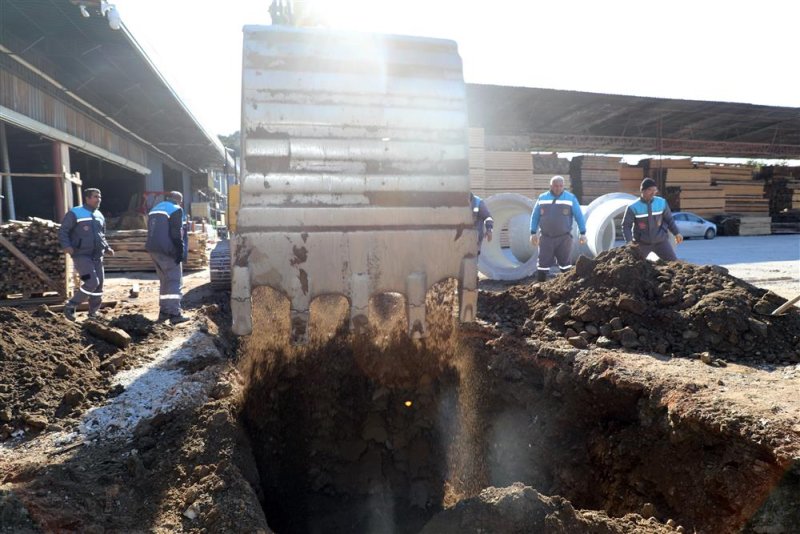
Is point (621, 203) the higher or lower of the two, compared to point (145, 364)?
higher

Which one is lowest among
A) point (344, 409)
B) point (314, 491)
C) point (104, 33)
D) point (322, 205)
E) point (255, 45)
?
point (314, 491)

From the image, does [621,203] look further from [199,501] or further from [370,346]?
[199,501]

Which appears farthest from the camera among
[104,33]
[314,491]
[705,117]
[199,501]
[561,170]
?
[705,117]

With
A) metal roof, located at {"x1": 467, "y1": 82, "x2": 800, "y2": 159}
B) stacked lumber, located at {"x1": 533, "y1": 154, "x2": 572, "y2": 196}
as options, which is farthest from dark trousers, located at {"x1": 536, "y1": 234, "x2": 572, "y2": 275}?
metal roof, located at {"x1": 467, "y1": 82, "x2": 800, "y2": 159}

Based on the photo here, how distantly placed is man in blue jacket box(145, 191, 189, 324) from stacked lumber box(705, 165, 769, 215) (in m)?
22.9

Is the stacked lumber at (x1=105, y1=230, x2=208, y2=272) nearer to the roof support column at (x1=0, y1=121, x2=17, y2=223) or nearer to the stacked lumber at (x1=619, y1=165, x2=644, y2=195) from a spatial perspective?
the roof support column at (x1=0, y1=121, x2=17, y2=223)

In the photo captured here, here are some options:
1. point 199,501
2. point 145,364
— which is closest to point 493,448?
point 199,501

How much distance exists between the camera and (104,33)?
8695 millimetres

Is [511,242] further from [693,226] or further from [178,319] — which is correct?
[693,226]

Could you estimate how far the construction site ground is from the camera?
289 centimetres

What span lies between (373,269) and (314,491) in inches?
80.9

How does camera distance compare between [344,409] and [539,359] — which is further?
[539,359]

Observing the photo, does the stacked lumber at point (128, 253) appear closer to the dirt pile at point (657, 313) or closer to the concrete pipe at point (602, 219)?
the dirt pile at point (657, 313)

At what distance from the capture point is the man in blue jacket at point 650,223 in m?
7.37
